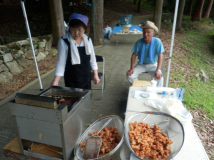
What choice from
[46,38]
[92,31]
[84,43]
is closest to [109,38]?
[92,31]

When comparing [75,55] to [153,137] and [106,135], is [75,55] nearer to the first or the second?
[106,135]

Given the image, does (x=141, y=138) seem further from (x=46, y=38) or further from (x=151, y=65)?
(x=46, y=38)

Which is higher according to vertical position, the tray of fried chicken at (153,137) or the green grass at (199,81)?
the tray of fried chicken at (153,137)

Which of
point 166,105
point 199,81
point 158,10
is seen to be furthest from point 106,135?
point 158,10

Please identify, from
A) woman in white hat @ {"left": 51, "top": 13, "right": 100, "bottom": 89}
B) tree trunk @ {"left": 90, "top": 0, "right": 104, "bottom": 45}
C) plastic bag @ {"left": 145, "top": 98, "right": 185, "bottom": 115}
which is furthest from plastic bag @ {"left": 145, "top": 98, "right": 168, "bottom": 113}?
tree trunk @ {"left": 90, "top": 0, "right": 104, "bottom": 45}

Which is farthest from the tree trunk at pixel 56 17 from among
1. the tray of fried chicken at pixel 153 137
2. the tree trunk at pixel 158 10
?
the tray of fried chicken at pixel 153 137

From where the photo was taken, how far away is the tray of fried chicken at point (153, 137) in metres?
1.24

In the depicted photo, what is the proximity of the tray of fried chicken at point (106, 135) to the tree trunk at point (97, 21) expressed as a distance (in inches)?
291

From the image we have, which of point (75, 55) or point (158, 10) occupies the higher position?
point (158, 10)

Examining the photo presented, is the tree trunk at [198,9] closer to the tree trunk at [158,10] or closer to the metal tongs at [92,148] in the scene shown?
the tree trunk at [158,10]

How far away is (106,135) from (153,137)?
44 cm

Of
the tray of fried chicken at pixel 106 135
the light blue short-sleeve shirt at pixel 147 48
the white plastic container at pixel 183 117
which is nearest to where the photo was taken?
the tray of fried chicken at pixel 106 135

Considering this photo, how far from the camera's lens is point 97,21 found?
8094mm

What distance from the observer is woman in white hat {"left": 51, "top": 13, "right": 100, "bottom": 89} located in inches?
80.6
